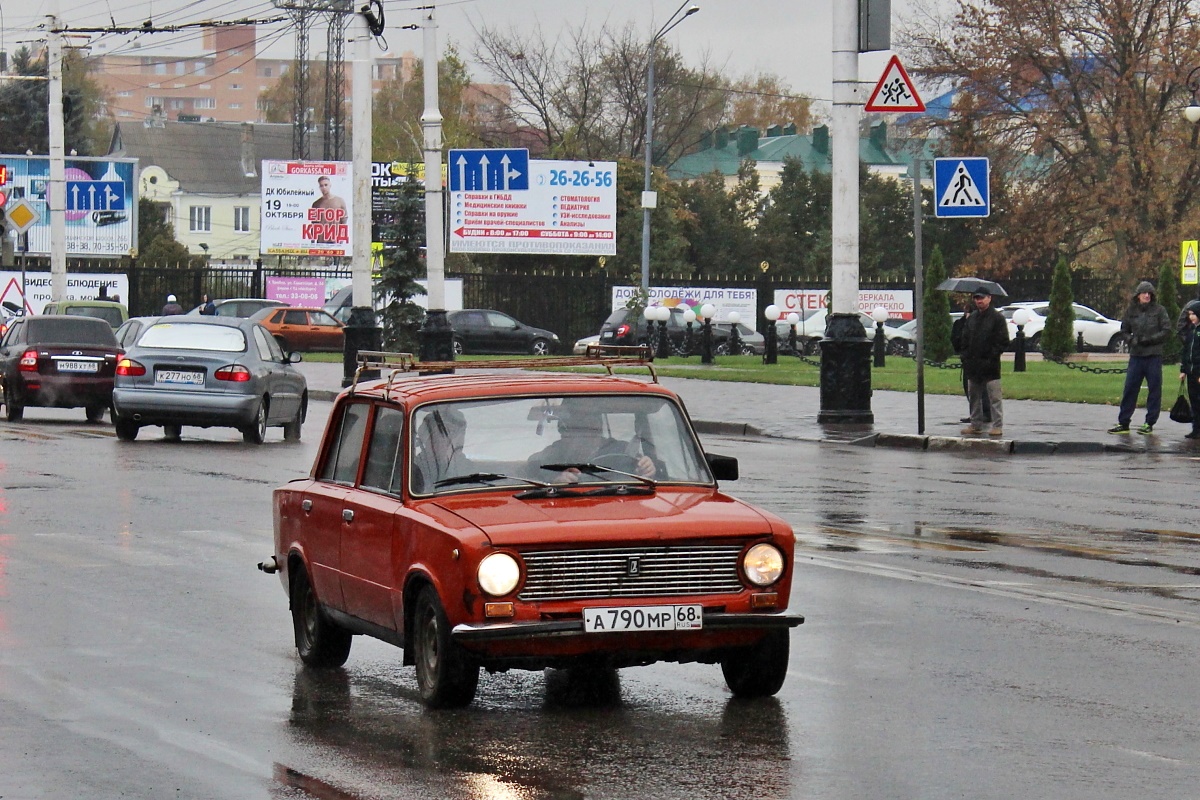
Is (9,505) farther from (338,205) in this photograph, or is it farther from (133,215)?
(133,215)

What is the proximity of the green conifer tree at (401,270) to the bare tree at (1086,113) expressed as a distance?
1933 centimetres

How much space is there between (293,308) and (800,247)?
34.9 metres

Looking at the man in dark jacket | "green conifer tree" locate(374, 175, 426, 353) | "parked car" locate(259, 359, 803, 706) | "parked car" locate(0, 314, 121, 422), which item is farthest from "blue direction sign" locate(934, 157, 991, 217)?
"green conifer tree" locate(374, 175, 426, 353)

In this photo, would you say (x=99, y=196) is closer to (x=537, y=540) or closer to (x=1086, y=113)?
(x=1086, y=113)

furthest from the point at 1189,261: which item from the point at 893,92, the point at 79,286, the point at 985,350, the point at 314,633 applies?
the point at 314,633

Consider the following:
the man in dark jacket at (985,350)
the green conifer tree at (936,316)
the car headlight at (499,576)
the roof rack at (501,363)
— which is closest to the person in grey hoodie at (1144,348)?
the man in dark jacket at (985,350)

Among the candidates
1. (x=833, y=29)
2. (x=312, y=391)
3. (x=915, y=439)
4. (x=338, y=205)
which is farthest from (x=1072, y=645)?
(x=338, y=205)

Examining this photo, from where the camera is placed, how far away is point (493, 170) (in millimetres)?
42656

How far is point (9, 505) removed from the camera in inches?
617

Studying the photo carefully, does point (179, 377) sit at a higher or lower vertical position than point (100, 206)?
lower

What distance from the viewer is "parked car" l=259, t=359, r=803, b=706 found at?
24.2 ft

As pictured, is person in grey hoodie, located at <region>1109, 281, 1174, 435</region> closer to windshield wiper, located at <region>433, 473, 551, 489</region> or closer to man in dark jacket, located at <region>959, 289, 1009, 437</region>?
man in dark jacket, located at <region>959, 289, 1009, 437</region>

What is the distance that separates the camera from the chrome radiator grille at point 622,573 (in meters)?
7.40

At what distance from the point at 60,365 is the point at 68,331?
2.01ft
